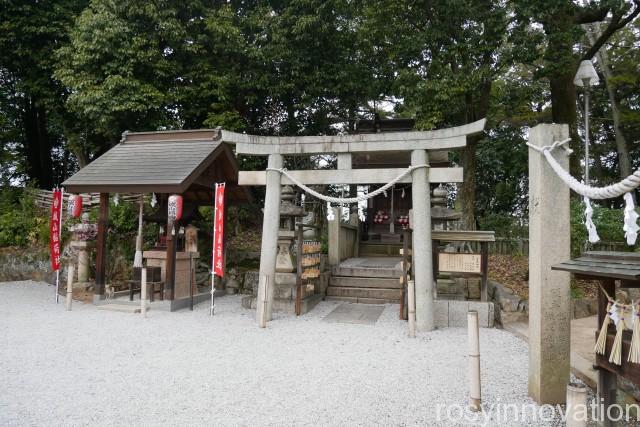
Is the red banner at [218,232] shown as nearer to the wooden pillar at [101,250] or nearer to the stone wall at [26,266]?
the wooden pillar at [101,250]

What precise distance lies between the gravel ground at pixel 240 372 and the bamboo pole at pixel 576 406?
1223 mm

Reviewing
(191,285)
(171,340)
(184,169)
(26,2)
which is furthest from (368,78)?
(26,2)

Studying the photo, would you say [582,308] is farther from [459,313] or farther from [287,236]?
[287,236]

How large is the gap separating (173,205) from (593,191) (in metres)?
8.04

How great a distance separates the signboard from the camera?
7.96 metres

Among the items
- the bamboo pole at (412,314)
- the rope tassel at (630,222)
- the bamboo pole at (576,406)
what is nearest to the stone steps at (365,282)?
the bamboo pole at (412,314)

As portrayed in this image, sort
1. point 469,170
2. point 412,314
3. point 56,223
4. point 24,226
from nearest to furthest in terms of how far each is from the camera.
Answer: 1. point 412,314
2. point 56,223
3. point 469,170
4. point 24,226

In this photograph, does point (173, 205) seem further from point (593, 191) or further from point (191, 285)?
point (593, 191)

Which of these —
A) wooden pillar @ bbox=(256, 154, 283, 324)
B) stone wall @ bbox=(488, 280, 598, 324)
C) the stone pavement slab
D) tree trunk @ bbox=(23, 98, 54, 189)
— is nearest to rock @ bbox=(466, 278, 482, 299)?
stone wall @ bbox=(488, 280, 598, 324)

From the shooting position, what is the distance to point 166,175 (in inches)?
361

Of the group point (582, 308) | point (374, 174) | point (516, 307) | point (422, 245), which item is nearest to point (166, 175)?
point (374, 174)

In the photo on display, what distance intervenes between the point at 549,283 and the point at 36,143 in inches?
918

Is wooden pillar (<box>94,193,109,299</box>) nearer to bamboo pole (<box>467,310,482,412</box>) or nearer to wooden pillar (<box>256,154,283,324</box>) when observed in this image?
wooden pillar (<box>256,154,283,324</box>)

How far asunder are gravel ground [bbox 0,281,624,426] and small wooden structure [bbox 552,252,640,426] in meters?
0.72
